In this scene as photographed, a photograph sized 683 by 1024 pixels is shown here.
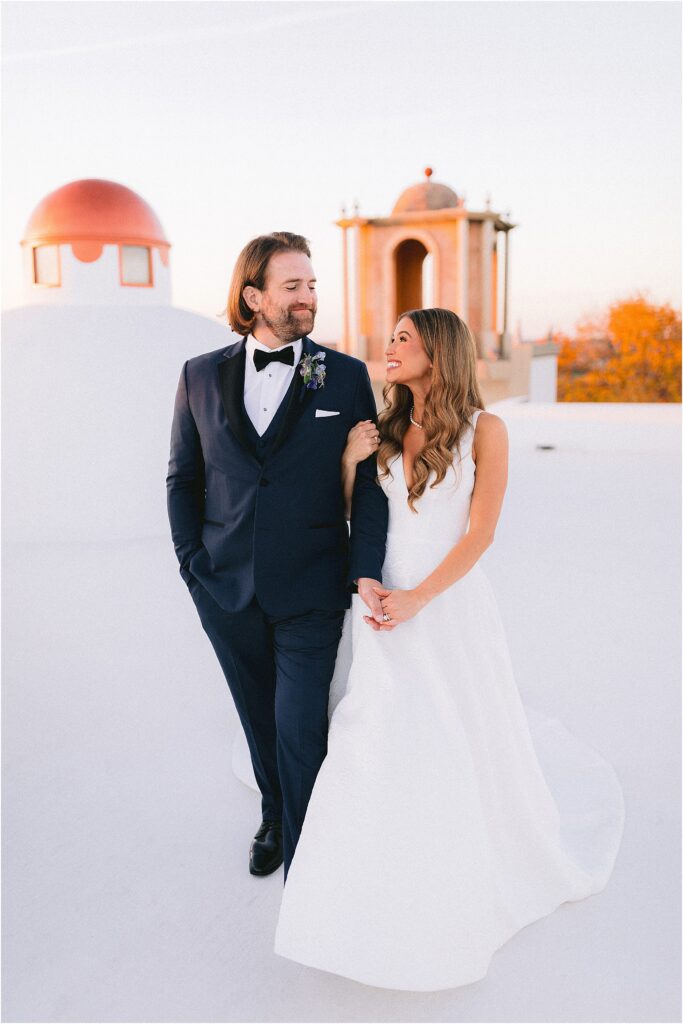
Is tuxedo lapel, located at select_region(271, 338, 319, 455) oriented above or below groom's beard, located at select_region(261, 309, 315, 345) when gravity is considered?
below

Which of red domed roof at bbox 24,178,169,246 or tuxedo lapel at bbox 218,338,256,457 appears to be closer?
tuxedo lapel at bbox 218,338,256,457

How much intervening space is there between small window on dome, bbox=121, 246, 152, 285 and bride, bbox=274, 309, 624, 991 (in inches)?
293

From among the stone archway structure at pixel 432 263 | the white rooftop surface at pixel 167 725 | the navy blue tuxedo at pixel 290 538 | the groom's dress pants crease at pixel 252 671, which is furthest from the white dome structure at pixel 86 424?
the stone archway structure at pixel 432 263

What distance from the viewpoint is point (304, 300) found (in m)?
2.35

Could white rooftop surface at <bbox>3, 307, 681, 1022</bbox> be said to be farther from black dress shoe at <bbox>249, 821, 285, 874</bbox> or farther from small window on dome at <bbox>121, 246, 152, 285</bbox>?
small window on dome at <bbox>121, 246, 152, 285</bbox>

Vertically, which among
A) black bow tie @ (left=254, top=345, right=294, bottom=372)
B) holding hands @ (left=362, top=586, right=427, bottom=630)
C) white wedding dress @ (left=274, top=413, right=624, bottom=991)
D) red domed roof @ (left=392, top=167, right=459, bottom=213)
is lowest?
white wedding dress @ (left=274, top=413, right=624, bottom=991)

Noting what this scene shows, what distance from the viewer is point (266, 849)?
261 cm

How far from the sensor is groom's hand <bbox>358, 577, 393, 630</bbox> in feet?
7.00

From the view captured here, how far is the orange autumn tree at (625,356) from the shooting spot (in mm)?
26969

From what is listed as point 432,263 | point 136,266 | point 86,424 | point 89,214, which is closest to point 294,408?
point 86,424

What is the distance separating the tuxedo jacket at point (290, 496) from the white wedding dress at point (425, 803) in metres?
0.10

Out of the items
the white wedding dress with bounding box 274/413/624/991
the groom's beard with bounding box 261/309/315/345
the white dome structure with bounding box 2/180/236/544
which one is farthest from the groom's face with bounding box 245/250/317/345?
the white dome structure with bounding box 2/180/236/544

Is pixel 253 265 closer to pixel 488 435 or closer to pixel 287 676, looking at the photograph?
pixel 488 435

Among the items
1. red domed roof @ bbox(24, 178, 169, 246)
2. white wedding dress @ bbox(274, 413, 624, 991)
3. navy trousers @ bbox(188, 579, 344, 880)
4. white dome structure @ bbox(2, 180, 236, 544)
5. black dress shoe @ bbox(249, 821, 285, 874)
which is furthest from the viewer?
red domed roof @ bbox(24, 178, 169, 246)
